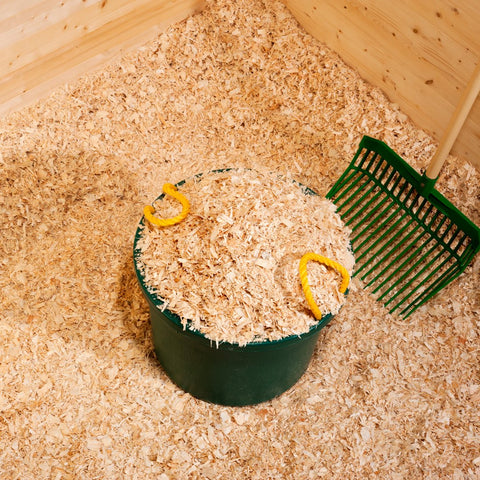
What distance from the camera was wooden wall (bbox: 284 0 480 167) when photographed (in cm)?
219

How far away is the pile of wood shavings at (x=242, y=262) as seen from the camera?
64.9 inches

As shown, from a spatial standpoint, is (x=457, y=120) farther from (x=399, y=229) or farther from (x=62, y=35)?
(x=62, y=35)

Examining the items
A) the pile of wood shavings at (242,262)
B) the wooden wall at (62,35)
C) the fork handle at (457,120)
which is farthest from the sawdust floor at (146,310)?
the pile of wood shavings at (242,262)

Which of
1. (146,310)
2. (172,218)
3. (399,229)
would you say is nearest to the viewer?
(172,218)

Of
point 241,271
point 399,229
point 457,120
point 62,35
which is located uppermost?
point 457,120

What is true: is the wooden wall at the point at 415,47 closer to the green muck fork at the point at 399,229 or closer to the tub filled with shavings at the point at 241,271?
the green muck fork at the point at 399,229

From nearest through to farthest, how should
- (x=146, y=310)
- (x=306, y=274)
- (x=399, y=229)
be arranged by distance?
(x=306, y=274) → (x=146, y=310) → (x=399, y=229)

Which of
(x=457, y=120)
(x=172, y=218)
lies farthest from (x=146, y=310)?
(x=457, y=120)

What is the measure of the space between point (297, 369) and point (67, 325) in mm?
881

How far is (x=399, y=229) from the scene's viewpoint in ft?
7.93

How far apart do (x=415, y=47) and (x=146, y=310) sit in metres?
1.51

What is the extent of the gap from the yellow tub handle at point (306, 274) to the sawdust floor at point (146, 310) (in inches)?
23.4

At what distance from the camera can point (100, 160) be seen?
8.45ft

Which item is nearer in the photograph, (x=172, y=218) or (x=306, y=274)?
(x=306, y=274)
